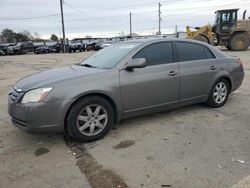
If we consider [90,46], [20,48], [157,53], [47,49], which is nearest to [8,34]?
[20,48]

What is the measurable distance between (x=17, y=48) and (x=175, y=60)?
3737cm

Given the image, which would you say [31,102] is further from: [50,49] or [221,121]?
[50,49]

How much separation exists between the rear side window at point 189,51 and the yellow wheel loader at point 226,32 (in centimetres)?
1950

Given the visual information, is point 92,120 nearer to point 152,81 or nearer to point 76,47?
point 152,81

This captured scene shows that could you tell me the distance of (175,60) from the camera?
535cm

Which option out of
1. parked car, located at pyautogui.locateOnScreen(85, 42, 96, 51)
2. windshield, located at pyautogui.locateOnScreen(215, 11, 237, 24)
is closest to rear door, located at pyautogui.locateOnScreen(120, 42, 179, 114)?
windshield, located at pyautogui.locateOnScreen(215, 11, 237, 24)

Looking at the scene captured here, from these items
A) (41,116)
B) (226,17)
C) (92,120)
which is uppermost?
(226,17)

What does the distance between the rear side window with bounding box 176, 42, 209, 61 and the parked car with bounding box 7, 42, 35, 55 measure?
3708cm

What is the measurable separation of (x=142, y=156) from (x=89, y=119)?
1.04m

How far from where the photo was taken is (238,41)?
2506 centimetres

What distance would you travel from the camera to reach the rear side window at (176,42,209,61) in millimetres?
5480

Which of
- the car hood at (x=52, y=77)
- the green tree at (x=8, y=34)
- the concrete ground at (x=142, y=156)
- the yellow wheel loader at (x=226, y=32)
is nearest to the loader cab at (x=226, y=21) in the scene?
the yellow wheel loader at (x=226, y=32)

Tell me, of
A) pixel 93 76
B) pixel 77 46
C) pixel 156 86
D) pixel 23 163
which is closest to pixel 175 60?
pixel 156 86

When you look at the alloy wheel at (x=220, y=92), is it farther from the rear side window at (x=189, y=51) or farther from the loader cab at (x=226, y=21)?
the loader cab at (x=226, y=21)
